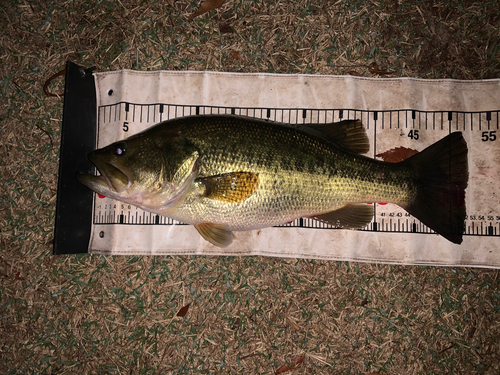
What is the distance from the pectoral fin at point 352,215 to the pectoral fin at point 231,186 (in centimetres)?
74

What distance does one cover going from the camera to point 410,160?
8.89 feet

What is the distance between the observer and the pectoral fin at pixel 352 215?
2676mm

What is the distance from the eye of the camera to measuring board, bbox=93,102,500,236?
2.93 m

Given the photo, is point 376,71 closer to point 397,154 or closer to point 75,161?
point 397,154

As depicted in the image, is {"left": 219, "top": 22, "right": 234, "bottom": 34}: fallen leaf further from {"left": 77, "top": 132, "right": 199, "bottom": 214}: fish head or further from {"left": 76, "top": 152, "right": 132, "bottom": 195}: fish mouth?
{"left": 76, "top": 152, "right": 132, "bottom": 195}: fish mouth

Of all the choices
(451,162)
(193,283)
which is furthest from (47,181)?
(451,162)

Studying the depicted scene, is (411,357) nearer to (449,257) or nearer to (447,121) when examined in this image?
(449,257)

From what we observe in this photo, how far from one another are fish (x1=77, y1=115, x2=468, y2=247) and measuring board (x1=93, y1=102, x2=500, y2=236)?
0.31 m

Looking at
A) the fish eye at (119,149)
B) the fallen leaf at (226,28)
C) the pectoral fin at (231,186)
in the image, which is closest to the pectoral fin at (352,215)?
the pectoral fin at (231,186)

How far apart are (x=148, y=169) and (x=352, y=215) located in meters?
1.65

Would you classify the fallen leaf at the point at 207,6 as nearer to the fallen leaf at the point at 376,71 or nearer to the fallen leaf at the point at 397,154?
the fallen leaf at the point at 376,71

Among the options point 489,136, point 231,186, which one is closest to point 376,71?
point 489,136

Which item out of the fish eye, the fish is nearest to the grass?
the fish

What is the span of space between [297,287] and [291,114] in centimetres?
160
